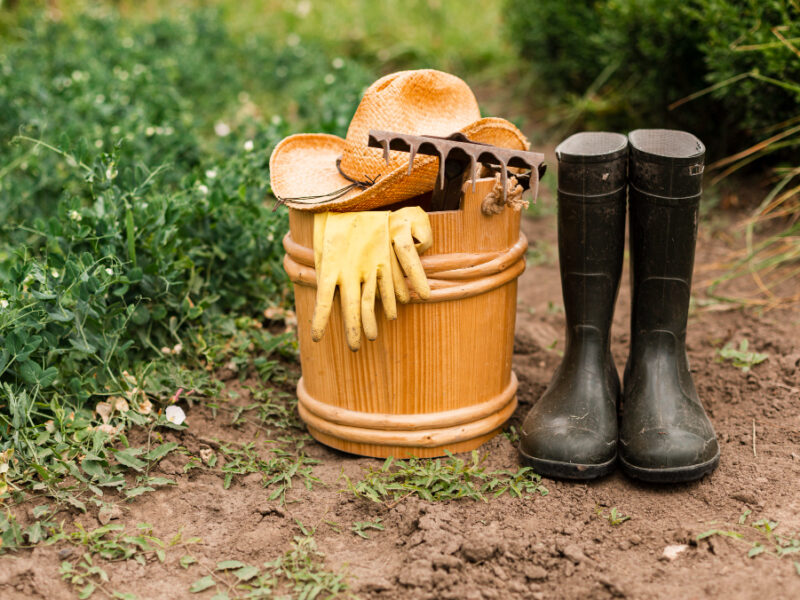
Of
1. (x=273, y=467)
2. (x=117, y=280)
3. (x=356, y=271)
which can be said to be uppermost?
(x=356, y=271)

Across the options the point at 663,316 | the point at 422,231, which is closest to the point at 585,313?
the point at 663,316

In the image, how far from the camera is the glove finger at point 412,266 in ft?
6.26

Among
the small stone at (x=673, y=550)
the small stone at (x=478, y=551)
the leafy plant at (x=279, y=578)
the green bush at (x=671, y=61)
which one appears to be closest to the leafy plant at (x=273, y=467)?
the leafy plant at (x=279, y=578)

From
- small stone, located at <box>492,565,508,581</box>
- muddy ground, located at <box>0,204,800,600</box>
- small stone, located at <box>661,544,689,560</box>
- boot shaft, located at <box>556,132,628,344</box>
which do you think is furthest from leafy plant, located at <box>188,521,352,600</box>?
boot shaft, located at <box>556,132,628,344</box>

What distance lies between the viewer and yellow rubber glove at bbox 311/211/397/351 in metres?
1.93

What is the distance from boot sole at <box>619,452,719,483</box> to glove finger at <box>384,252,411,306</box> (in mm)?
695

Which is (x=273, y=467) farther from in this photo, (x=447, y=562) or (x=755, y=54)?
(x=755, y=54)

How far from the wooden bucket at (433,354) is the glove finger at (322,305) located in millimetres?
117

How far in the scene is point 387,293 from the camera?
6.34ft

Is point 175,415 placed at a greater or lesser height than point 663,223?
lesser

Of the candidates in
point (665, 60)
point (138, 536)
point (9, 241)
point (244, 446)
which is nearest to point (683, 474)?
point (244, 446)

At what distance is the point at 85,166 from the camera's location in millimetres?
2490

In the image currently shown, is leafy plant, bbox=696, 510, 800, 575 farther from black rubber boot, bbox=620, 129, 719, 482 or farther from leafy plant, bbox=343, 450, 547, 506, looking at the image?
leafy plant, bbox=343, 450, 547, 506

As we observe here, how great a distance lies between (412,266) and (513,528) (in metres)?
0.65
